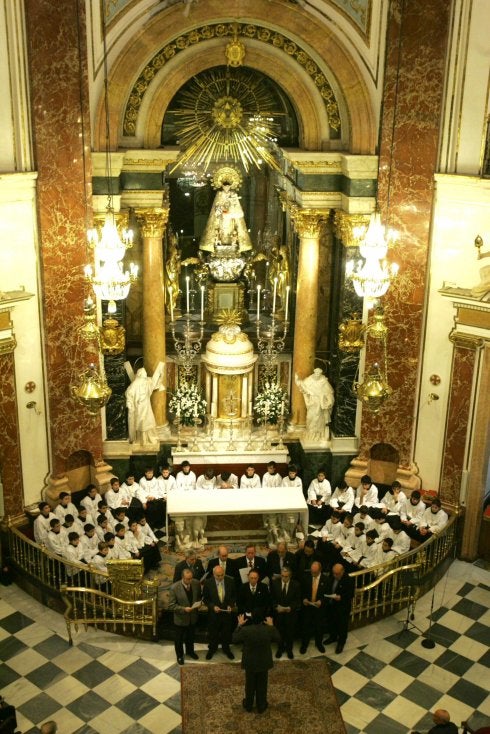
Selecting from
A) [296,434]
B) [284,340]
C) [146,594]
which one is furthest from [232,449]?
[146,594]

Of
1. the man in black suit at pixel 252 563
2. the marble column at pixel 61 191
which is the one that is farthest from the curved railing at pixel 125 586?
the marble column at pixel 61 191

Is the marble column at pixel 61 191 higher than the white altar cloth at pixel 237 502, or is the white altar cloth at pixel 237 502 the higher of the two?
the marble column at pixel 61 191

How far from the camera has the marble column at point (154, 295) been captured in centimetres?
1540

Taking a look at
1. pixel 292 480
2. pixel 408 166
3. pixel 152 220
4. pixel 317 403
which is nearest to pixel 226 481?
pixel 292 480

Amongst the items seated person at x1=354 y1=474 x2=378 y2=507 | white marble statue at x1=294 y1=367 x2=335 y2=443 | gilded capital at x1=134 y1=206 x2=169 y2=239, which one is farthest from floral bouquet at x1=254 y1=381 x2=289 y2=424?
gilded capital at x1=134 y1=206 x2=169 y2=239

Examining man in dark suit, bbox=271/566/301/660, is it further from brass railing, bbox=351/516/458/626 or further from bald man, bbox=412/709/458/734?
bald man, bbox=412/709/458/734

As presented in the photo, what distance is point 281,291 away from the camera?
56.5ft

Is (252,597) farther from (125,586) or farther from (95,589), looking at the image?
(95,589)

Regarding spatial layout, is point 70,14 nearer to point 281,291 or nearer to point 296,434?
point 281,291

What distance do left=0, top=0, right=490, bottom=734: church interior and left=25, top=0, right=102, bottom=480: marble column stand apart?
3cm

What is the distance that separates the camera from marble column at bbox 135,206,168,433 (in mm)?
15398

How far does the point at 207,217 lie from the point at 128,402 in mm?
3706

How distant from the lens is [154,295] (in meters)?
15.9

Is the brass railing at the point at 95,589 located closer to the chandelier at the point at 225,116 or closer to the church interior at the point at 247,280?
the church interior at the point at 247,280
